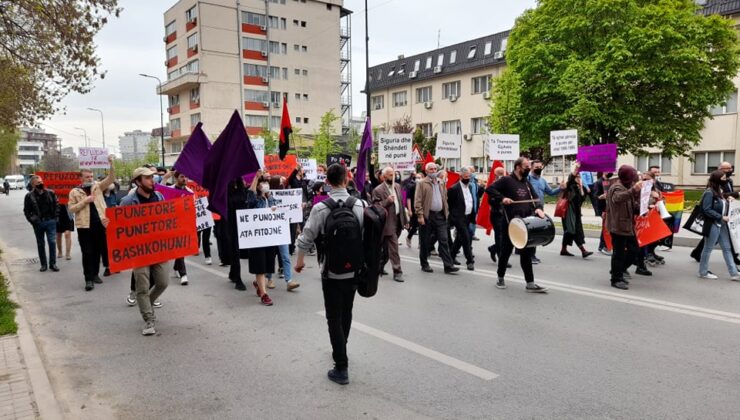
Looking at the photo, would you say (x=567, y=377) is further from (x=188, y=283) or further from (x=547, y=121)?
(x=547, y=121)

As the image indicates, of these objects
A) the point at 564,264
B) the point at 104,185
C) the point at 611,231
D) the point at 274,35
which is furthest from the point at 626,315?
the point at 274,35

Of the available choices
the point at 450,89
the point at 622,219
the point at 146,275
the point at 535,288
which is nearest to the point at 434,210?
the point at 535,288

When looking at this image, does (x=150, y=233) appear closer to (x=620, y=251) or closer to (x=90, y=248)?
(x=90, y=248)

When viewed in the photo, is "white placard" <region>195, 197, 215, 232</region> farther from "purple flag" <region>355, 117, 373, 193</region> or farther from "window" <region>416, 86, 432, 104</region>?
"window" <region>416, 86, 432, 104</region>

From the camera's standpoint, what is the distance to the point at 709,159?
35.1m

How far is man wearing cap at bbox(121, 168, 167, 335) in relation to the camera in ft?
20.1

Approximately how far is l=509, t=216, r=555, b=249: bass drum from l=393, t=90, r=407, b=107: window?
50539 millimetres

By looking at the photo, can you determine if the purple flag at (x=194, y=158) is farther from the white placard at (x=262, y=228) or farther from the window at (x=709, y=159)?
the window at (x=709, y=159)

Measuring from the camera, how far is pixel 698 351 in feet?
16.7

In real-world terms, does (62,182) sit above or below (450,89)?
below

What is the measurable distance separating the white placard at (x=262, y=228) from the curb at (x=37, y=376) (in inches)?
105

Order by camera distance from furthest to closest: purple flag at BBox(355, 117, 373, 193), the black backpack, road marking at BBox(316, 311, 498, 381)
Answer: purple flag at BBox(355, 117, 373, 193) → road marking at BBox(316, 311, 498, 381) → the black backpack

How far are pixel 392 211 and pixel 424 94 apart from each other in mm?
47681

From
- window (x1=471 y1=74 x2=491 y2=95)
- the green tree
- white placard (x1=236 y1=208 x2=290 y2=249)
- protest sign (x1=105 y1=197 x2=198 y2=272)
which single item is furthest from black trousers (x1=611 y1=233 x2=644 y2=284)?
window (x1=471 y1=74 x2=491 y2=95)
